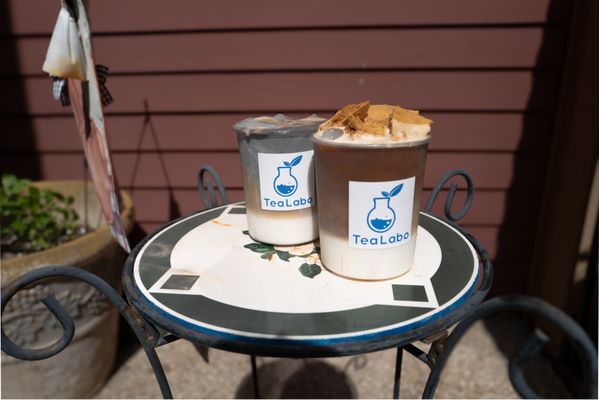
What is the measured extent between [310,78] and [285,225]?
962 millimetres

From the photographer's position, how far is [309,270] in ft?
2.36

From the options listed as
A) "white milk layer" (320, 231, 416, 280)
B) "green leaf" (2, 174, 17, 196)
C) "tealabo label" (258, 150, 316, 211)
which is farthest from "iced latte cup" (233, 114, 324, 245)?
"green leaf" (2, 174, 17, 196)

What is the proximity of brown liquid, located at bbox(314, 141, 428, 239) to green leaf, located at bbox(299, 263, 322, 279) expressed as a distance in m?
0.08

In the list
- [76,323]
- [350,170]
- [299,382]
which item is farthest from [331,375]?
[350,170]

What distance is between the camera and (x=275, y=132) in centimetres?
73

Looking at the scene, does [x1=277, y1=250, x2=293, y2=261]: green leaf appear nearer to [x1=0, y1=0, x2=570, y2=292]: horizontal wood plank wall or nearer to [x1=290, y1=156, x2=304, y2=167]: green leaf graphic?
[x1=290, y1=156, x2=304, y2=167]: green leaf graphic

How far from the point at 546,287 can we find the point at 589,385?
4.60ft

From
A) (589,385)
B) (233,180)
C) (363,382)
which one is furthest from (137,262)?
(363,382)

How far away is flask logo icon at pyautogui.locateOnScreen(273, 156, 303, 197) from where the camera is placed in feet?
2.45

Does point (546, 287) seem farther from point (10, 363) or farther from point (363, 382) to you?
point (10, 363)

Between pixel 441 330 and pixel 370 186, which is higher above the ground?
pixel 370 186

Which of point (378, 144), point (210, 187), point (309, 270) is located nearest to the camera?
point (378, 144)

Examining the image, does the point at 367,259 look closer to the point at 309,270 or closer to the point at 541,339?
the point at 309,270

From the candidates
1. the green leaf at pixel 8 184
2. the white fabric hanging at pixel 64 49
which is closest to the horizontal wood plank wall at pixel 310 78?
the green leaf at pixel 8 184
